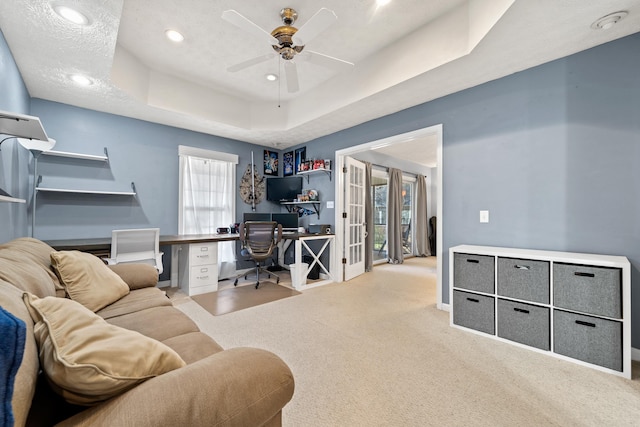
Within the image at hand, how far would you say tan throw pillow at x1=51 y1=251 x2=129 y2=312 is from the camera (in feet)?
5.41

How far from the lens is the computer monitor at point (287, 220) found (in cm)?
475

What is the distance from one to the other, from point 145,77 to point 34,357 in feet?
11.6

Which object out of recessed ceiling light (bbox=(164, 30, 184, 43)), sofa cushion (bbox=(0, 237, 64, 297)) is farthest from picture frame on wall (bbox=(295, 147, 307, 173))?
sofa cushion (bbox=(0, 237, 64, 297))

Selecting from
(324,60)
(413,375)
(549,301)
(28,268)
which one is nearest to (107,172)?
(28,268)

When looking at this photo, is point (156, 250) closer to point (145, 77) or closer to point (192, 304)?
point (192, 304)

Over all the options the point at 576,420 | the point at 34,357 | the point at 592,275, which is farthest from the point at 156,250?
the point at 592,275

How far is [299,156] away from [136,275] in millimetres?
3501

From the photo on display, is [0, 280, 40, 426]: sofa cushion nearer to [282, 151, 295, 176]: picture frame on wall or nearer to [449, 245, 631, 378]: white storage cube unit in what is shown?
[449, 245, 631, 378]: white storage cube unit

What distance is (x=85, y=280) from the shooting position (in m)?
1.72

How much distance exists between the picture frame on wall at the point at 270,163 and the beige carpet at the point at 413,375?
3003 millimetres

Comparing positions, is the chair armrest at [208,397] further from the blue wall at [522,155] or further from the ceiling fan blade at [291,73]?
the blue wall at [522,155]

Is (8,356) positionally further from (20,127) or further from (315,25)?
(315,25)

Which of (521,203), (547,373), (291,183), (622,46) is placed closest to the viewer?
(547,373)

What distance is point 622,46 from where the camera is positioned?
206cm
